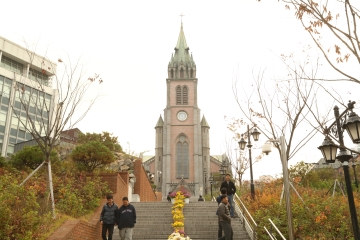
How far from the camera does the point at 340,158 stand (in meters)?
7.54

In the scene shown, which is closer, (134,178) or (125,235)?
(125,235)

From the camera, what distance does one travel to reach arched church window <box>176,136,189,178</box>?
60438mm

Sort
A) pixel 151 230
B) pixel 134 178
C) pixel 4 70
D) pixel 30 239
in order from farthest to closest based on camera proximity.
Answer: pixel 4 70 < pixel 134 178 < pixel 151 230 < pixel 30 239

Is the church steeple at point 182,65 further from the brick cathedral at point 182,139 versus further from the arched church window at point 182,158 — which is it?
the arched church window at point 182,158

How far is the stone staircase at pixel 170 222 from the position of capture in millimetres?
11500

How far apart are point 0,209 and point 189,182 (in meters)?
53.8

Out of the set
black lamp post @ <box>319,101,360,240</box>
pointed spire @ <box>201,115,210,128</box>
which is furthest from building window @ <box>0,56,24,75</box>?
black lamp post @ <box>319,101,360,240</box>

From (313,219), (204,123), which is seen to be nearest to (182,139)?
(204,123)

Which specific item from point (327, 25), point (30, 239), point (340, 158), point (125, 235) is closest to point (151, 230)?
point (125, 235)

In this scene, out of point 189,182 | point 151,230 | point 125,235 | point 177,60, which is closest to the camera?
point 125,235

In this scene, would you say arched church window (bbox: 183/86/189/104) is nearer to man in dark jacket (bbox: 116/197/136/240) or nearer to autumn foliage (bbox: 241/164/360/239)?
autumn foliage (bbox: 241/164/360/239)

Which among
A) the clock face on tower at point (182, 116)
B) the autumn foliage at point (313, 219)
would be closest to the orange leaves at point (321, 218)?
the autumn foliage at point (313, 219)

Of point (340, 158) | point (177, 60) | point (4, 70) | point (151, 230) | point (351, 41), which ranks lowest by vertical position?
point (151, 230)

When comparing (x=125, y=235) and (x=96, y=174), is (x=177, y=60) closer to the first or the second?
(x=96, y=174)
